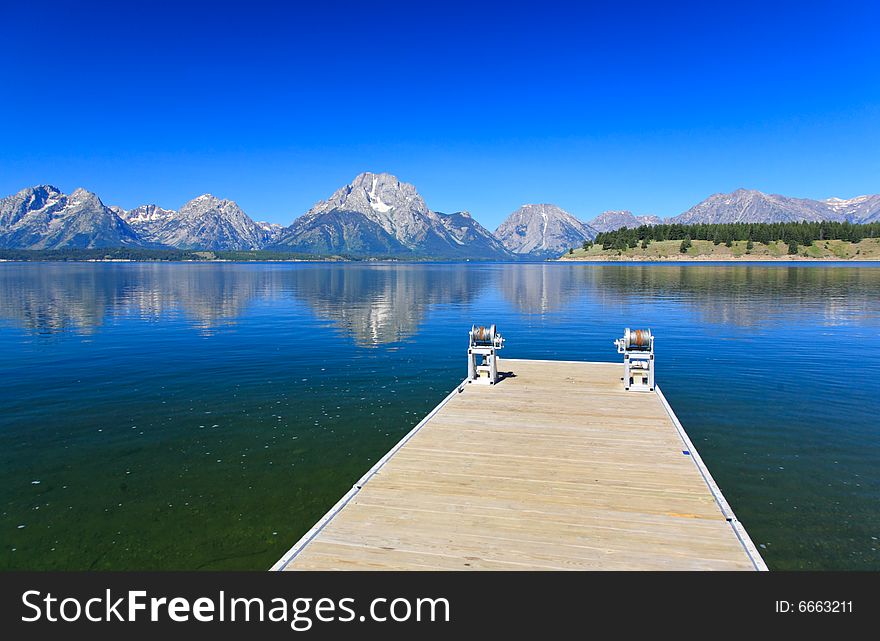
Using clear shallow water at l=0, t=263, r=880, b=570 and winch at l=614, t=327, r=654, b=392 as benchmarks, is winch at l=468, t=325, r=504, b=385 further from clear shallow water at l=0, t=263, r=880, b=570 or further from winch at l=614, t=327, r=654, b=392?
winch at l=614, t=327, r=654, b=392

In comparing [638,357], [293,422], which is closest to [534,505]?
[293,422]

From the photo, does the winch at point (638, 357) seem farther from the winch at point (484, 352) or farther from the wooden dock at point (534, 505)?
the winch at point (484, 352)

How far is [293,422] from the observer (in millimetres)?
21141

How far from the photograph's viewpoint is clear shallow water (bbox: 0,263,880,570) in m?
12.7

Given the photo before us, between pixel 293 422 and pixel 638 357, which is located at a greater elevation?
pixel 638 357

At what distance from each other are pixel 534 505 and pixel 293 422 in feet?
41.8

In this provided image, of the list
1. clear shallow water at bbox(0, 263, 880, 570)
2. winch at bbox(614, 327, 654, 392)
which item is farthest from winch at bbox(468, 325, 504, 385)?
winch at bbox(614, 327, 654, 392)

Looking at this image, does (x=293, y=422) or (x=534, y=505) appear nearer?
(x=534, y=505)

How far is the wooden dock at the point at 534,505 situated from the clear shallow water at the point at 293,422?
2425 mm

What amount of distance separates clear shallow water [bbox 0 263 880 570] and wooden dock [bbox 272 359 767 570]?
2425 millimetres

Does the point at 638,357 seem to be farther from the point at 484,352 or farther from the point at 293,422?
the point at 293,422

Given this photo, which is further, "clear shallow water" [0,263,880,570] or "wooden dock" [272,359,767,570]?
"clear shallow water" [0,263,880,570]

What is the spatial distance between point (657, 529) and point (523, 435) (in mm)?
6421

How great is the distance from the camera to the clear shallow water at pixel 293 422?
41.8ft
